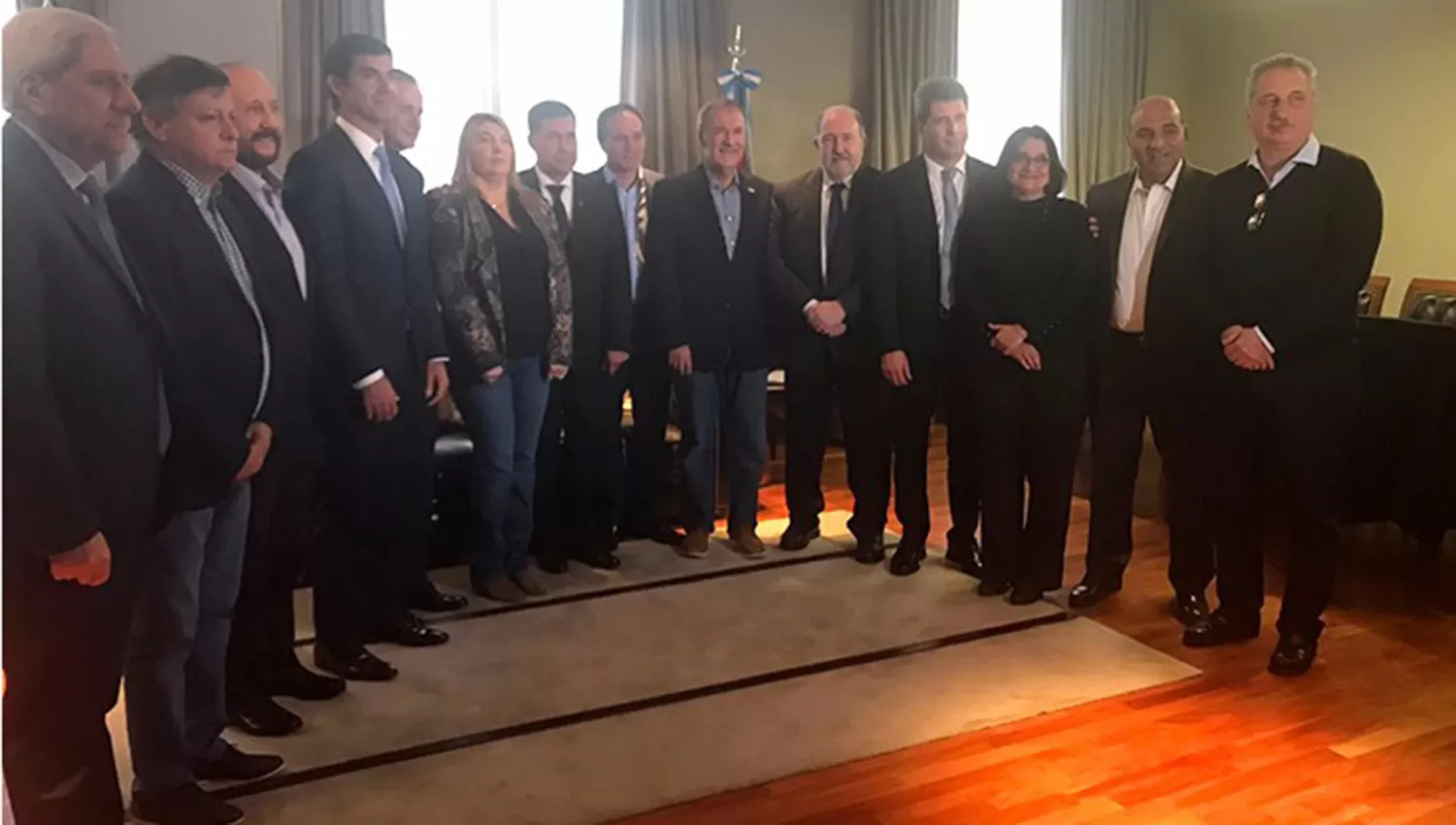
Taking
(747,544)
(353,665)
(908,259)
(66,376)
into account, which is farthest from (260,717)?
(908,259)

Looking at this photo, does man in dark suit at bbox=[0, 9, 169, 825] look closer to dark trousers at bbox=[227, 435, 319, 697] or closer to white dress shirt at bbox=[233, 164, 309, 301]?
white dress shirt at bbox=[233, 164, 309, 301]

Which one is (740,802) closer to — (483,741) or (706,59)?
(483,741)

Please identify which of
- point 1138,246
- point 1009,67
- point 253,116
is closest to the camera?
point 253,116

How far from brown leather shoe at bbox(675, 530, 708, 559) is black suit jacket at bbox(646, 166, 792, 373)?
62cm

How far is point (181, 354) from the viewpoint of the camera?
2219 mm

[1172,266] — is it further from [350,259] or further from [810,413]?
[350,259]

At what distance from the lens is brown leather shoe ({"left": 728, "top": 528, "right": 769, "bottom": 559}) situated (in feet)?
13.9

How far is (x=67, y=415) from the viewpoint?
6.11 feet

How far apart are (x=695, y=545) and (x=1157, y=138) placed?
205 cm

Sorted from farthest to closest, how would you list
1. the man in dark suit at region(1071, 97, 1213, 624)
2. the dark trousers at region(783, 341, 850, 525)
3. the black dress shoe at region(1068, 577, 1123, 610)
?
the dark trousers at region(783, 341, 850, 525) < the black dress shoe at region(1068, 577, 1123, 610) < the man in dark suit at region(1071, 97, 1213, 624)

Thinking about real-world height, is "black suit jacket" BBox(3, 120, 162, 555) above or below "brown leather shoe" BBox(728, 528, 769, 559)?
above

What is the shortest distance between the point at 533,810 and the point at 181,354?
1149 millimetres

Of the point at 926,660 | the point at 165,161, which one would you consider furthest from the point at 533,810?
the point at 165,161

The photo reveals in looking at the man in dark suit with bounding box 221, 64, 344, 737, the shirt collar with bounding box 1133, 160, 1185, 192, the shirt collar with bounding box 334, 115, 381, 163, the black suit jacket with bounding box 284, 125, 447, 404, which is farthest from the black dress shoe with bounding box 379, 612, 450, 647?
the shirt collar with bounding box 1133, 160, 1185, 192
